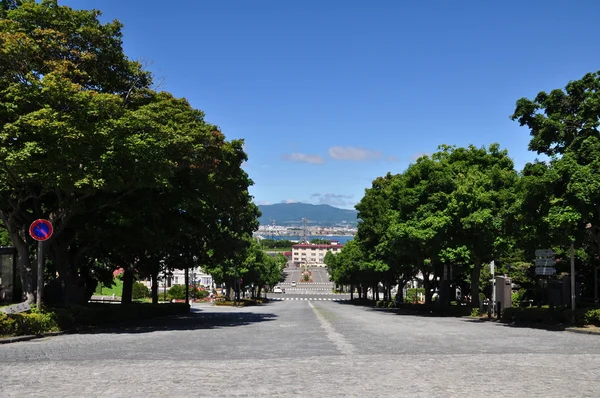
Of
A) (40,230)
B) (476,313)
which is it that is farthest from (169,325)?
(476,313)

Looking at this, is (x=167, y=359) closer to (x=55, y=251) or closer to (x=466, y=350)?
(x=466, y=350)

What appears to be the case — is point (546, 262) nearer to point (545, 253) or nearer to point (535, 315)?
point (545, 253)

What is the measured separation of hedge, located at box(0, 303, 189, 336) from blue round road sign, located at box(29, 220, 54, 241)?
7.35ft

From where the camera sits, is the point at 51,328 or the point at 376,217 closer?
the point at 51,328

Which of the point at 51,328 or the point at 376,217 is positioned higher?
the point at 376,217

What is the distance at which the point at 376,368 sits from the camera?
35.1ft

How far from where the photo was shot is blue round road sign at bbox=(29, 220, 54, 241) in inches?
738

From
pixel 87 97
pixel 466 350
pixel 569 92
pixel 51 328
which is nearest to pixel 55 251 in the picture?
pixel 51 328

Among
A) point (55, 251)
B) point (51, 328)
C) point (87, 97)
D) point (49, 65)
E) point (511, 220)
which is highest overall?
point (49, 65)

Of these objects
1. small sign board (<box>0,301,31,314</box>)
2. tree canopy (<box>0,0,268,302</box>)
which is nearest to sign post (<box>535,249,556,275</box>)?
tree canopy (<box>0,0,268,302</box>)

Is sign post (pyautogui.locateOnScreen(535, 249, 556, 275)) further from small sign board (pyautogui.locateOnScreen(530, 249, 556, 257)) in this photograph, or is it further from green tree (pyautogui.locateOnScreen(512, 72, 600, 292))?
green tree (pyautogui.locateOnScreen(512, 72, 600, 292))

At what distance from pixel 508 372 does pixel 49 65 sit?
16948 millimetres

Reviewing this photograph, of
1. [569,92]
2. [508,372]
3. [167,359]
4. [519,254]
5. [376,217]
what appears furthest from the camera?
[376,217]

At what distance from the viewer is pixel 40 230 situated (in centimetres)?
1884
